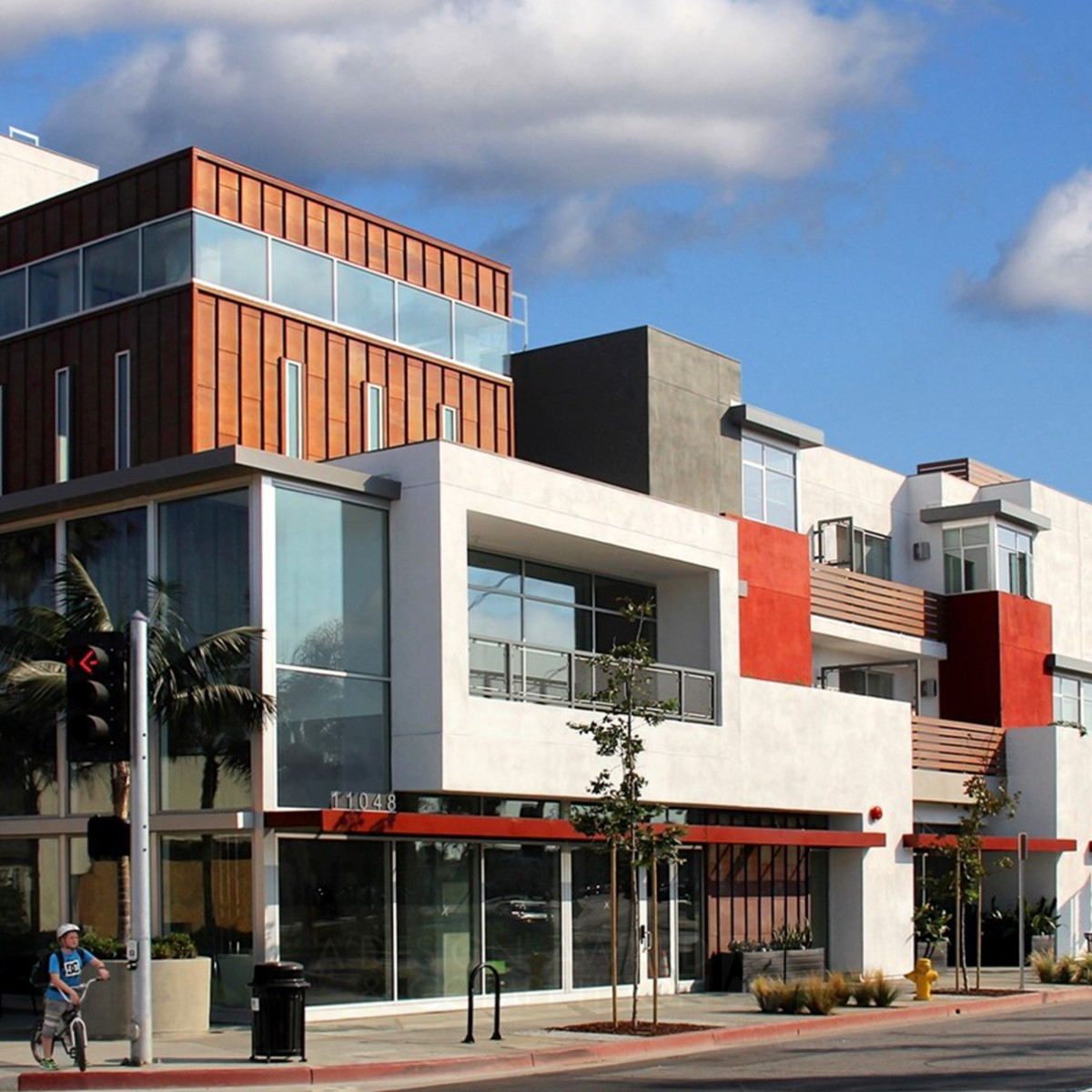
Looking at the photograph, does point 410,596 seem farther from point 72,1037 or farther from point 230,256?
point 72,1037

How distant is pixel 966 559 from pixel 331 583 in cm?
2231

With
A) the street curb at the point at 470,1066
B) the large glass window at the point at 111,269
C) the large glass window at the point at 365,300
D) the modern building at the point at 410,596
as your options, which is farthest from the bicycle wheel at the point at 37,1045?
the large glass window at the point at 365,300

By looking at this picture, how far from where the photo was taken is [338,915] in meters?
23.6

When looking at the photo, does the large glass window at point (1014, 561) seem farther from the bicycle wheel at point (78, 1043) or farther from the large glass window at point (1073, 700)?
the bicycle wheel at point (78, 1043)

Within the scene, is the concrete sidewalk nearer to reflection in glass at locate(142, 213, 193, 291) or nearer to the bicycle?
the bicycle

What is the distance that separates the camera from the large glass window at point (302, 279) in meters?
27.9

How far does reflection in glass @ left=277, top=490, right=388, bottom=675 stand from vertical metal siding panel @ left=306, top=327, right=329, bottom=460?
3279 millimetres

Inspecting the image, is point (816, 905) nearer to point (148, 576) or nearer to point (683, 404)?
point (683, 404)

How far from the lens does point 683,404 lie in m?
32.6

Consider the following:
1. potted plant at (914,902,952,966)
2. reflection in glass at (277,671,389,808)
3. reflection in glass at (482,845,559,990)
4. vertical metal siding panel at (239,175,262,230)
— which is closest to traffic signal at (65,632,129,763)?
reflection in glass at (277,671,389,808)

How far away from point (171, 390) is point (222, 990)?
8.67 m

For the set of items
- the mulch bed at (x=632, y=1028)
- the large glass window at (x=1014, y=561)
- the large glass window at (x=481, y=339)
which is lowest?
the mulch bed at (x=632, y=1028)

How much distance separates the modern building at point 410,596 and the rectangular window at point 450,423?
61 millimetres

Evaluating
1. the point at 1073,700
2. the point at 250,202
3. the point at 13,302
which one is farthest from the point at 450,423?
the point at 1073,700
